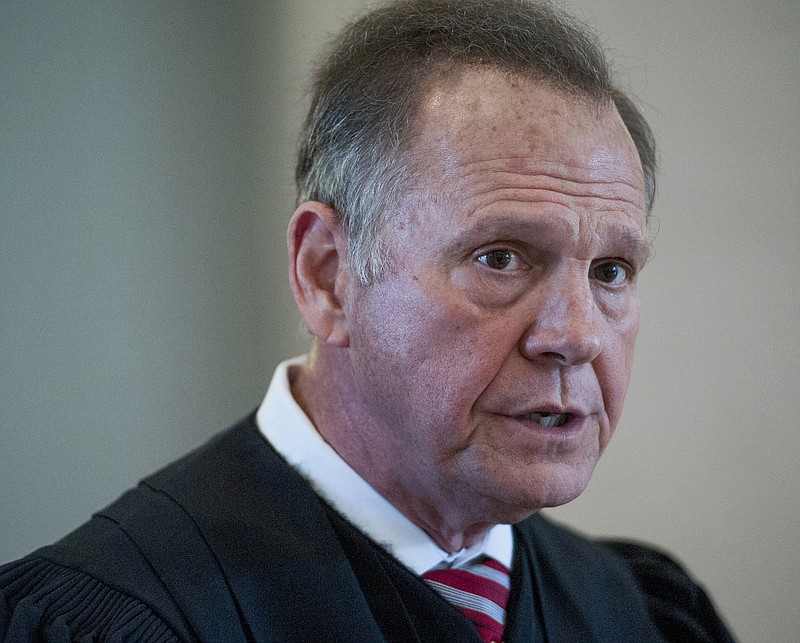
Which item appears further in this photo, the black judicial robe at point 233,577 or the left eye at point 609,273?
the left eye at point 609,273

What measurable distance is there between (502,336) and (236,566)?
485 millimetres

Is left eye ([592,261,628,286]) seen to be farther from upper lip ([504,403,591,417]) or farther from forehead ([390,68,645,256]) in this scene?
upper lip ([504,403,591,417])

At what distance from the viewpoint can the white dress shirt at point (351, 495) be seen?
4.39 feet

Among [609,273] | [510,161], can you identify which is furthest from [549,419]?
[510,161]

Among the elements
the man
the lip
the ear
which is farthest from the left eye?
the ear

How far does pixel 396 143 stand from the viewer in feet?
4.14

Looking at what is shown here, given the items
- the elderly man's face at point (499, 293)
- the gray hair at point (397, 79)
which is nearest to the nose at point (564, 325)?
the elderly man's face at point (499, 293)

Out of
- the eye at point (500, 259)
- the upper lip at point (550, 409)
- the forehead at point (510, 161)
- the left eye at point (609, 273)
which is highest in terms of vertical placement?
the forehead at point (510, 161)

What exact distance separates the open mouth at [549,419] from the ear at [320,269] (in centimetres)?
30

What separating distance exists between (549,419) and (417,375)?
0.64ft

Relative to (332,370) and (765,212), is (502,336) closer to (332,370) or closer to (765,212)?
(332,370)

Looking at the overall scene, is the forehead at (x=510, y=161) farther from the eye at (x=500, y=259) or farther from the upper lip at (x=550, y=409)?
the upper lip at (x=550, y=409)

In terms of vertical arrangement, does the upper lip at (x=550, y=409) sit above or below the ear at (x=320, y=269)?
below

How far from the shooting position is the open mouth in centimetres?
123
